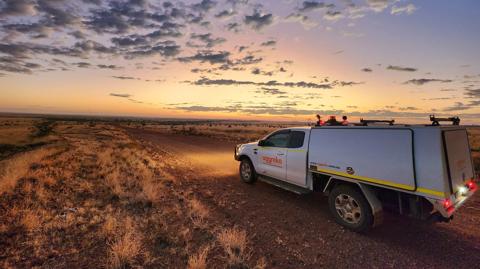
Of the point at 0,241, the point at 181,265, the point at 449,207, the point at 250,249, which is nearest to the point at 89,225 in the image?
the point at 0,241

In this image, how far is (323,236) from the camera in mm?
5754

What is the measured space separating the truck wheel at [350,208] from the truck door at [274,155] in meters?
1.94

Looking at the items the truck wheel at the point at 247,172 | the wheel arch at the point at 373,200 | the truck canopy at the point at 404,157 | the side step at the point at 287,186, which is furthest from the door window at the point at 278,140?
the wheel arch at the point at 373,200

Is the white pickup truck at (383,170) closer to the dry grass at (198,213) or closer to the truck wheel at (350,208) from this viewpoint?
the truck wheel at (350,208)

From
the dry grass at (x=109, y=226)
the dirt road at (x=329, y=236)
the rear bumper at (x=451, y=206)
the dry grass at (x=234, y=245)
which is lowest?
the dirt road at (x=329, y=236)

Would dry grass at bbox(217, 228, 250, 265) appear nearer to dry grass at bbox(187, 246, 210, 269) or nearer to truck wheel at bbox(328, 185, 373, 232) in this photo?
dry grass at bbox(187, 246, 210, 269)

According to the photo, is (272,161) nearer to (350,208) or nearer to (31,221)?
(350,208)

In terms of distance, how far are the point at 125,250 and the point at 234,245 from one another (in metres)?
1.89

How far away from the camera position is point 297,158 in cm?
753

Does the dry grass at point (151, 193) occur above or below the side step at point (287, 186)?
below

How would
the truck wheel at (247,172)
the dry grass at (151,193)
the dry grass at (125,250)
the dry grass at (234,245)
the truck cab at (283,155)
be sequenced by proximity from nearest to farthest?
the dry grass at (125,250), the dry grass at (234,245), the truck cab at (283,155), the dry grass at (151,193), the truck wheel at (247,172)

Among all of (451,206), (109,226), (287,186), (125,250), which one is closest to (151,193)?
(109,226)

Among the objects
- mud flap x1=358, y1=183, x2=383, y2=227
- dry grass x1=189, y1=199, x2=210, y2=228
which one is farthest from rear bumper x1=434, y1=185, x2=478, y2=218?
dry grass x1=189, y1=199, x2=210, y2=228

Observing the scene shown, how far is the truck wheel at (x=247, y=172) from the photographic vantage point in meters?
9.73
